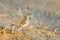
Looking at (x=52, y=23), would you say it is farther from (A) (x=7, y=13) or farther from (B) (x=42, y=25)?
(A) (x=7, y=13)

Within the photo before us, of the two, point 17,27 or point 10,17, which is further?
point 10,17

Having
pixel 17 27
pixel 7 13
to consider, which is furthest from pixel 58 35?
pixel 7 13

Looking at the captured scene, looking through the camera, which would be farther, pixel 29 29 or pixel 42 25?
pixel 42 25

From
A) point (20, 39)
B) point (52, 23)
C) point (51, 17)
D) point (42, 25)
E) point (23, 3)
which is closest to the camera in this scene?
point (20, 39)

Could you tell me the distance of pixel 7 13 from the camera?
19.2 feet

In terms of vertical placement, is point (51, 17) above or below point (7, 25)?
below

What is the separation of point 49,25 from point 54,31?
0.42 m

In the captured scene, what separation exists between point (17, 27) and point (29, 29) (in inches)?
17.0

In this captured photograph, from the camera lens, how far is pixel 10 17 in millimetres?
5582

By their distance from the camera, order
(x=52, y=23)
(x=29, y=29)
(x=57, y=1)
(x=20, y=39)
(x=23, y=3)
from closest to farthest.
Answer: (x=20, y=39)
(x=29, y=29)
(x=52, y=23)
(x=23, y=3)
(x=57, y=1)

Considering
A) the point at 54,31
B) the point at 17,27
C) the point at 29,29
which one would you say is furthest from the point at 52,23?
the point at 17,27

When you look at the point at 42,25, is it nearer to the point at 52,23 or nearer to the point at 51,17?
the point at 52,23

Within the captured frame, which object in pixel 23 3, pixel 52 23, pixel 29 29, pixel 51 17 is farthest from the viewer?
pixel 23 3

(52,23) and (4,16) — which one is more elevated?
→ (4,16)
